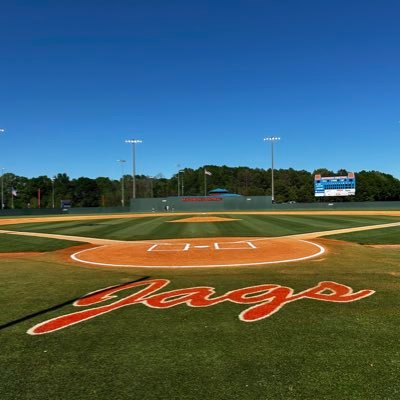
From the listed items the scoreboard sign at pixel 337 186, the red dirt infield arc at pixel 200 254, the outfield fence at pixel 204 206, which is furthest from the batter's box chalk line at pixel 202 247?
the scoreboard sign at pixel 337 186

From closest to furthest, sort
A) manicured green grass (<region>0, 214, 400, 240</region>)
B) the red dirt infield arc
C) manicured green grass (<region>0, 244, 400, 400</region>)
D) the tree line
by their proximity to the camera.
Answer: manicured green grass (<region>0, 244, 400, 400</region>) < the red dirt infield arc < manicured green grass (<region>0, 214, 400, 240</region>) < the tree line

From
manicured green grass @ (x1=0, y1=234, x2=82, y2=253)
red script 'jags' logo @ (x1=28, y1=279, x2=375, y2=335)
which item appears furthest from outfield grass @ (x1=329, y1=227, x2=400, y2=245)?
manicured green grass @ (x1=0, y1=234, x2=82, y2=253)

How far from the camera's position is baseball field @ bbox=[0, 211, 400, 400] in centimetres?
413

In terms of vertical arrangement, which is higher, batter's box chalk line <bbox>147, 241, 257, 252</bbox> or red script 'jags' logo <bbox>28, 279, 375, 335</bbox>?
red script 'jags' logo <bbox>28, 279, 375, 335</bbox>

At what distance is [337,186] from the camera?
71375 millimetres

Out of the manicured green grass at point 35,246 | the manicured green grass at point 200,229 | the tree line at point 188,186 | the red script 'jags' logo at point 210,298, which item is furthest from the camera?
the tree line at point 188,186

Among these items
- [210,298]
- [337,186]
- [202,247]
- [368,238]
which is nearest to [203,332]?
[210,298]

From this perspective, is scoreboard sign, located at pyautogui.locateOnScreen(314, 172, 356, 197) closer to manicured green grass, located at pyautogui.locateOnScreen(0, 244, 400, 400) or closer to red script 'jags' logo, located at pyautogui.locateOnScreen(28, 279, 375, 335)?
red script 'jags' logo, located at pyautogui.locateOnScreen(28, 279, 375, 335)

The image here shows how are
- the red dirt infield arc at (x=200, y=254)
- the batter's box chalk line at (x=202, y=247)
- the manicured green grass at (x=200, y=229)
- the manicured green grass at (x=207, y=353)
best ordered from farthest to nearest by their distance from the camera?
the manicured green grass at (x=200, y=229) < the batter's box chalk line at (x=202, y=247) < the red dirt infield arc at (x=200, y=254) < the manicured green grass at (x=207, y=353)

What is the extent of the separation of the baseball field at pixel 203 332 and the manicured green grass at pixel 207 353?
1cm

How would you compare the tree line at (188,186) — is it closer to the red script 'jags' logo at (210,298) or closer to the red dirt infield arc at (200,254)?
the red dirt infield arc at (200,254)

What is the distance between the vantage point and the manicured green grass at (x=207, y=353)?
13.3 ft

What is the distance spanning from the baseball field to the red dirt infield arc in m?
1.04

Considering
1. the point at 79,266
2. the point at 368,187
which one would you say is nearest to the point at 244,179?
the point at 368,187
